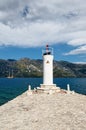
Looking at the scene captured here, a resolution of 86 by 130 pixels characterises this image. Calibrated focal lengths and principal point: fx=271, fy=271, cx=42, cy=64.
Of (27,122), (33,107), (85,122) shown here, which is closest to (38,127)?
(27,122)

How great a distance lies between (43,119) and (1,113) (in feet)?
22.8

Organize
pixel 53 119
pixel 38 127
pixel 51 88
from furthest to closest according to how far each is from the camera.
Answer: pixel 51 88
pixel 53 119
pixel 38 127

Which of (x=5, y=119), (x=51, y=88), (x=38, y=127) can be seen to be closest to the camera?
(x=38, y=127)

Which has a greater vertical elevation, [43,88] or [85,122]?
[43,88]

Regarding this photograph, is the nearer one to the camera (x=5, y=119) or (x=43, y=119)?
(x=43, y=119)

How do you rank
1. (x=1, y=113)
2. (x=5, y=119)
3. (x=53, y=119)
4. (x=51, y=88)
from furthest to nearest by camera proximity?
(x=51, y=88), (x=1, y=113), (x=5, y=119), (x=53, y=119)

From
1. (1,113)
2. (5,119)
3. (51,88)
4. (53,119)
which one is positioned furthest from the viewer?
(51,88)

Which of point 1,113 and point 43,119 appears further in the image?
point 1,113

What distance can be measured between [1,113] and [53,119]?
7895 mm

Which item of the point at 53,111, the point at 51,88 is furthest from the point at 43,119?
the point at 51,88

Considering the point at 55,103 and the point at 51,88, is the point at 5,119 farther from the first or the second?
the point at 51,88

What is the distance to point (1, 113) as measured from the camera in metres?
31.7

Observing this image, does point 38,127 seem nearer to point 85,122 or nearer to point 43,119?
point 43,119

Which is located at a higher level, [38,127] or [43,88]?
[43,88]
